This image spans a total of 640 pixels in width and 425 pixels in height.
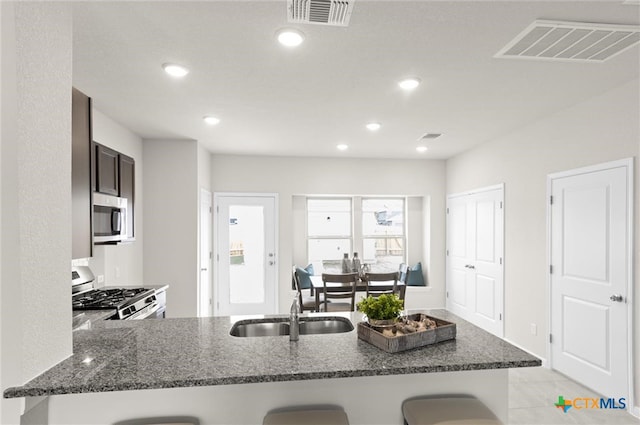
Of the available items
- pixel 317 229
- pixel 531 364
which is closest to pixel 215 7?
pixel 531 364

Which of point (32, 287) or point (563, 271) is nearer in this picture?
point (32, 287)

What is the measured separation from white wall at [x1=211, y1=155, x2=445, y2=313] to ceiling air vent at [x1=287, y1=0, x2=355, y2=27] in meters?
4.03

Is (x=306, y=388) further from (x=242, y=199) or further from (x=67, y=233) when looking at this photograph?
(x=242, y=199)

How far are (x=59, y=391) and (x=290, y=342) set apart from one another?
928mm

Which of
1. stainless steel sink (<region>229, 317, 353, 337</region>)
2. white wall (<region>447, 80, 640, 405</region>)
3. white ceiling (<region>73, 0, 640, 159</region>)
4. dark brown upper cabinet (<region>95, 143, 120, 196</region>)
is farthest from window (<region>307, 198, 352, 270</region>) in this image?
stainless steel sink (<region>229, 317, 353, 337</region>)

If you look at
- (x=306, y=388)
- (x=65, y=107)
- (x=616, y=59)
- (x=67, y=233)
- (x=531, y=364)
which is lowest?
(x=306, y=388)

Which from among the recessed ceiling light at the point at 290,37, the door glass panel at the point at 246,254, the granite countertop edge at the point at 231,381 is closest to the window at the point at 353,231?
the door glass panel at the point at 246,254

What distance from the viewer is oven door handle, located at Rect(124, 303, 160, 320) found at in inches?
118

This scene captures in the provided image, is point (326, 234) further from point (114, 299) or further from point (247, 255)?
point (114, 299)

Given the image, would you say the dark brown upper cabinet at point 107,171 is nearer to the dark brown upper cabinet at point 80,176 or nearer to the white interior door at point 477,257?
the dark brown upper cabinet at point 80,176

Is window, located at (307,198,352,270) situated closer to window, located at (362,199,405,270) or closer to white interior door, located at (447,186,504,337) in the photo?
window, located at (362,199,405,270)

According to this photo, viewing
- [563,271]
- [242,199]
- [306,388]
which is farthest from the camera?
[242,199]

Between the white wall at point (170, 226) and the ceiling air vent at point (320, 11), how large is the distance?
11.1ft

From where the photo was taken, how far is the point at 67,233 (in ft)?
5.19
